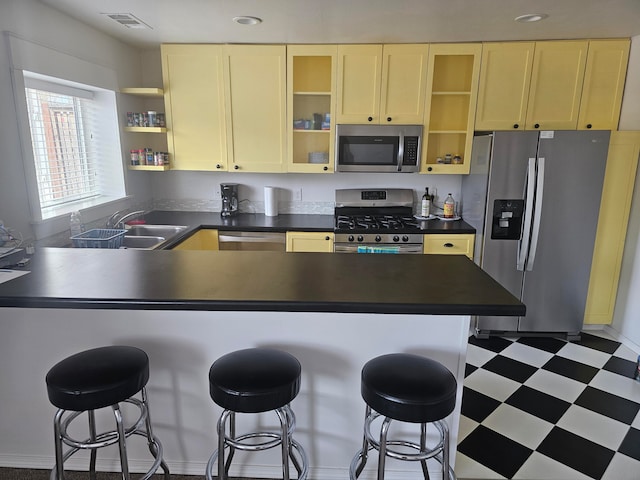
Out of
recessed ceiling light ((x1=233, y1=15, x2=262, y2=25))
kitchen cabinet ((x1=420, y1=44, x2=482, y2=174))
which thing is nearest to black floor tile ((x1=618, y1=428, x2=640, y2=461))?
kitchen cabinet ((x1=420, y1=44, x2=482, y2=174))

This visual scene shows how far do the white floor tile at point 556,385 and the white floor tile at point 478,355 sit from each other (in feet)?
1.01

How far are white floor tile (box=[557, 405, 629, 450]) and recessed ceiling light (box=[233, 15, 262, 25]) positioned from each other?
9.91 feet

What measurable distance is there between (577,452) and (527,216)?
5.24ft

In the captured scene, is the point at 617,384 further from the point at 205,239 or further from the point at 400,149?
the point at 205,239

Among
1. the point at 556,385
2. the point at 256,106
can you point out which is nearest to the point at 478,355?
the point at 556,385

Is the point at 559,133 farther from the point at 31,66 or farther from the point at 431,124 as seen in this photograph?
the point at 31,66

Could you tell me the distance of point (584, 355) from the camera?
3.01 metres

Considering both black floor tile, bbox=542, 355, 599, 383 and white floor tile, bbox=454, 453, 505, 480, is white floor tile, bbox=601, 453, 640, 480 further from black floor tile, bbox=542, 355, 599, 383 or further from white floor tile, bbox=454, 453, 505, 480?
black floor tile, bbox=542, 355, 599, 383

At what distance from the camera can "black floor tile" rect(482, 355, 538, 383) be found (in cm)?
270

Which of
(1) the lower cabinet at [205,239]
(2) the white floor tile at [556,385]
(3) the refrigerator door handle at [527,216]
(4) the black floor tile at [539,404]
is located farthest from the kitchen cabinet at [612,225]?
(1) the lower cabinet at [205,239]

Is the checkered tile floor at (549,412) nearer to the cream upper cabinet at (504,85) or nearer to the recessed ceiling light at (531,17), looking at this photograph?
the cream upper cabinet at (504,85)

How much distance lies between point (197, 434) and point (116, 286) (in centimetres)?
77

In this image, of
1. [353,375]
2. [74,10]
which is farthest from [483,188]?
[74,10]

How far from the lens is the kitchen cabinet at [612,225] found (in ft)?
10.1
